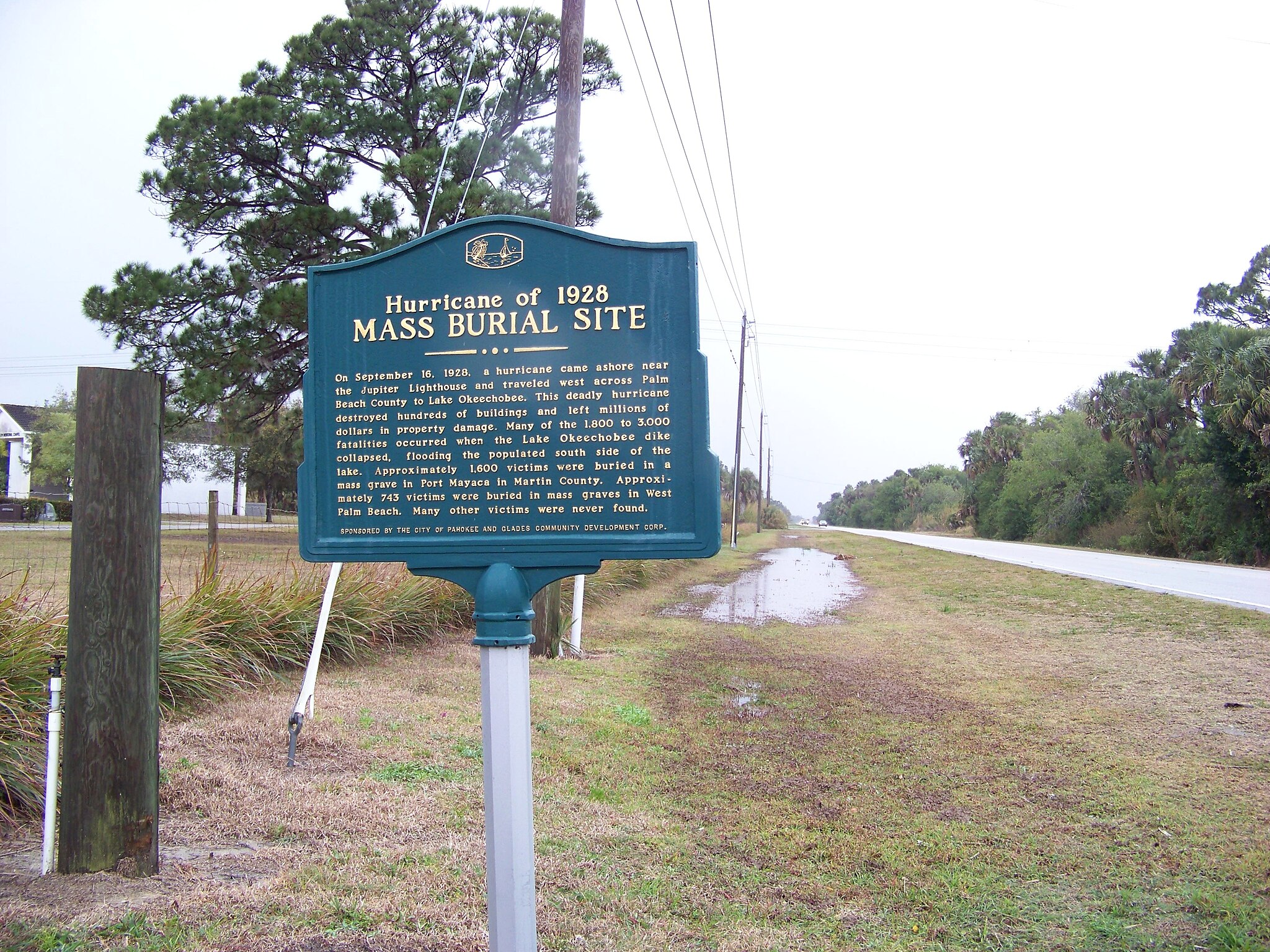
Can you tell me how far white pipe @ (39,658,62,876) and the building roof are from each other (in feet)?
209

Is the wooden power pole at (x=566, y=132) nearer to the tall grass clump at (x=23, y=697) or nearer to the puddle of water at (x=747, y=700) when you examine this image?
the puddle of water at (x=747, y=700)

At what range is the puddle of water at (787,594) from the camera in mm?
13500

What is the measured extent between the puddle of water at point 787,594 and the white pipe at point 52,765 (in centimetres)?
955

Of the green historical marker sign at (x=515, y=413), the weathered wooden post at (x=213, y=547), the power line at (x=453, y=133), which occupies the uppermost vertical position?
the power line at (x=453, y=133)

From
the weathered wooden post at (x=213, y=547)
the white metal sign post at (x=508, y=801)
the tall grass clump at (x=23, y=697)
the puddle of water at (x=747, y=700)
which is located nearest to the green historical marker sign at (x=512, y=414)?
the white metal sign post at (x=508, y=801)

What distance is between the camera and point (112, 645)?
12.3 ft

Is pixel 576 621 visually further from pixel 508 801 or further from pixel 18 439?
pixel 18 439

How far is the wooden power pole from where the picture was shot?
911 centimetres

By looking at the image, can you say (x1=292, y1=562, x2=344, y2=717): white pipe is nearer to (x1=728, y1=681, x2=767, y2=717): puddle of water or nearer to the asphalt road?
(x1=728, y1=681, x2=767, y2=717): puddle of water

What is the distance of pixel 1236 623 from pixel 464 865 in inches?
415

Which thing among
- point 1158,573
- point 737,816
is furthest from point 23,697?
point 1158,573

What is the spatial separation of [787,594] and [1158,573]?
29.7ft

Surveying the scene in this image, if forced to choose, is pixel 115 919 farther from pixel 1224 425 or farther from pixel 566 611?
pixel 1224 425

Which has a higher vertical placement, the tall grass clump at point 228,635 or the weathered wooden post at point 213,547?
the weathered wooden post at point 213,547
